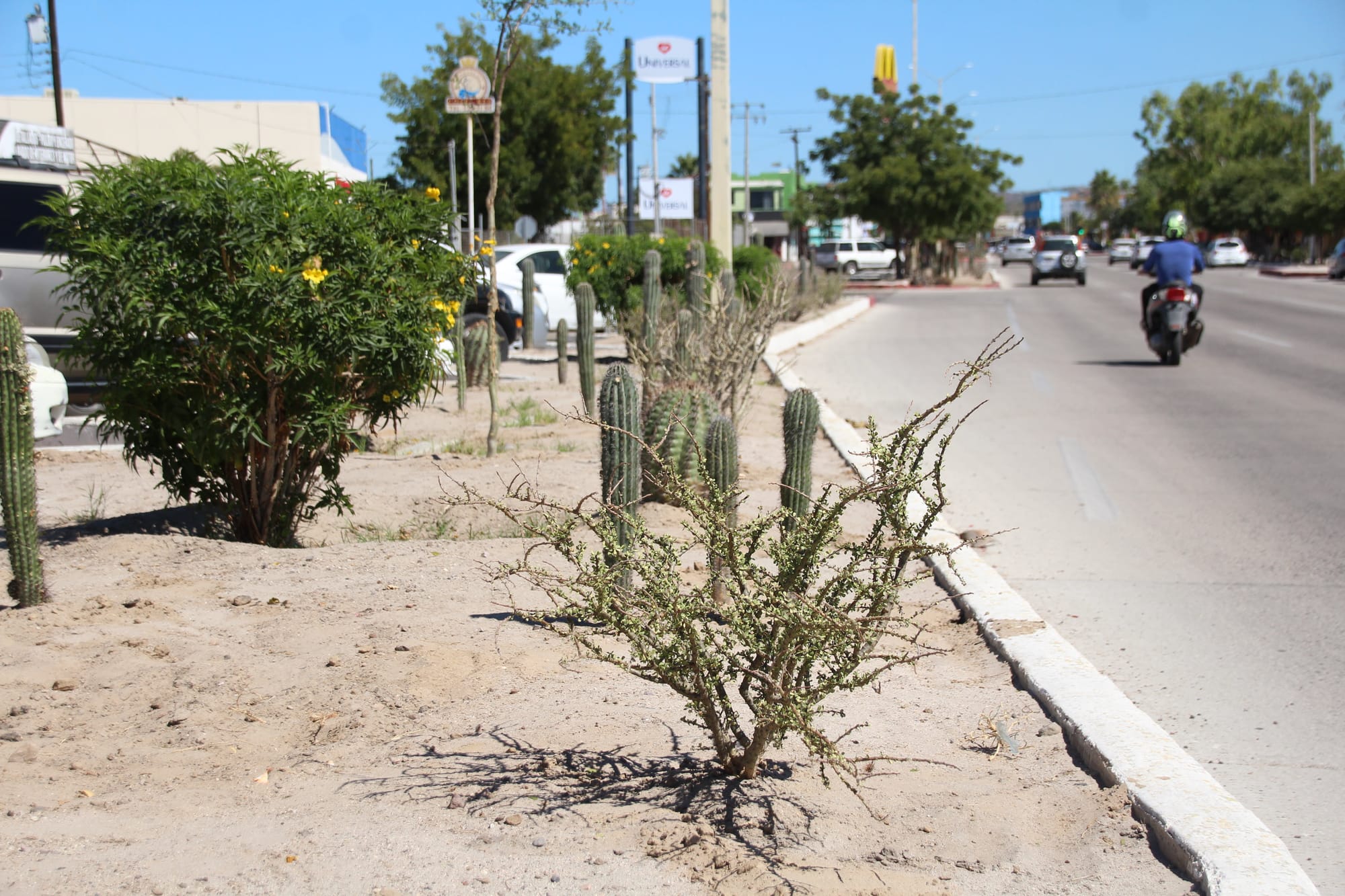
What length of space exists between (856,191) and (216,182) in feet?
142

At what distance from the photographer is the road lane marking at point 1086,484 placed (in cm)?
745

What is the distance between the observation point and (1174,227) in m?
14.6

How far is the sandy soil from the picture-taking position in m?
2.96

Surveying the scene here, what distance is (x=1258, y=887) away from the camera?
2812 mm

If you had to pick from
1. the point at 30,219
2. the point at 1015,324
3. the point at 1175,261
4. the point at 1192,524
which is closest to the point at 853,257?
the point at 1015,324

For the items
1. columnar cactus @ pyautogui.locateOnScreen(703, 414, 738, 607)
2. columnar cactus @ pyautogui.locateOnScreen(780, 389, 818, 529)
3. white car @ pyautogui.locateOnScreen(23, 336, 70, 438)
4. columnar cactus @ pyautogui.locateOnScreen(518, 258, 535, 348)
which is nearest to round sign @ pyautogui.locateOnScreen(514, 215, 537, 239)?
columnar cactus @ pyautogui.locateOnScreen(518, 258, 535, 348)

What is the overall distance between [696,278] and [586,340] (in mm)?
1871

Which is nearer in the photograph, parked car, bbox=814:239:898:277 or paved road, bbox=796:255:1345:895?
paved road, bbox=796:255:1345:895

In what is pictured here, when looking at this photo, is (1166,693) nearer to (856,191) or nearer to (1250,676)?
(1250,676)

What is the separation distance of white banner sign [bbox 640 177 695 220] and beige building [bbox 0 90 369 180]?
11105 millimetres

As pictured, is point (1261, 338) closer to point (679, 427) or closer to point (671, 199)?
point (679, 427)

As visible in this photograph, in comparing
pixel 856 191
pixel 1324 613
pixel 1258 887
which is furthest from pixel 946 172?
pixel 1258 887

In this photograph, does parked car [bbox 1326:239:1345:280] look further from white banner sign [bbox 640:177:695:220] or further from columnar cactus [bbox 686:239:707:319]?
columnar cactus [bbox 686:239:707:319]

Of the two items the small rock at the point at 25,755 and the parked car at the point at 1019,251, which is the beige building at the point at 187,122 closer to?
the small rock at the point at 25,755
